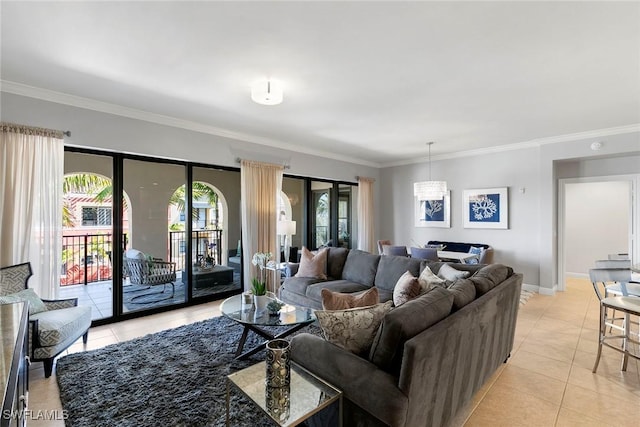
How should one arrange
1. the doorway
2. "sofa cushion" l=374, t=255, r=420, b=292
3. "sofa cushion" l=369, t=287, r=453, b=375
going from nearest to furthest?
"sofa cushion" l=369, t=287, r=453, b=375 < "sofa cushion" l=374, t=255, r=420, b=292 < the doorway

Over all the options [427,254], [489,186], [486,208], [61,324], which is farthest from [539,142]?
[61,324]

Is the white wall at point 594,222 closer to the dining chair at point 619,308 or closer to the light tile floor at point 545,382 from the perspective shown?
the light tile floor at point 545,382

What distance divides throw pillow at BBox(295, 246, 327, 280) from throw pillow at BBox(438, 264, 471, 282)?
68.2 inches

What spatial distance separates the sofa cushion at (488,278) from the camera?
228 centimetres

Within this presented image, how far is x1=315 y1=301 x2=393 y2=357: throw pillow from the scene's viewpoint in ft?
5.63

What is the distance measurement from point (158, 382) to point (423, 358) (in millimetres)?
2167

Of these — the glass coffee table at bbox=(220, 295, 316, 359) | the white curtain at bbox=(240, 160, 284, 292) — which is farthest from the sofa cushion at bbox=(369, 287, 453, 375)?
the white curtain at bbox=(240, 160, 284, 292)

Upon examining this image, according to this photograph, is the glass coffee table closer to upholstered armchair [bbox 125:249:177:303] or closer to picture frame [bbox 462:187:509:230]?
upholstered armchair [bbox 125:249:177:303]

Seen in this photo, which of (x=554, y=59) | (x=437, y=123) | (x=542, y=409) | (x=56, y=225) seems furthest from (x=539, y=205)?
(x=56, y=225)

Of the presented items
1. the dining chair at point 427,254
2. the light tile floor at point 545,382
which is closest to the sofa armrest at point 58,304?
the light tile floor at point 545,382

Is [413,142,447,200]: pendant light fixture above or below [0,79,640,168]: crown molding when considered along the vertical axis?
below

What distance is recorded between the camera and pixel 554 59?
8.23 feet

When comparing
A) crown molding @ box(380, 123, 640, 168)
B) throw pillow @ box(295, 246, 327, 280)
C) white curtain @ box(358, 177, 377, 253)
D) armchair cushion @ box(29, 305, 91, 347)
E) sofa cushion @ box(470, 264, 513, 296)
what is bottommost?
armchair cushion @ box(29, 305, 91, 347)

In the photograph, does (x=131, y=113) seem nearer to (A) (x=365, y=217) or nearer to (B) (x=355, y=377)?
(B) (x=355, y=377)
